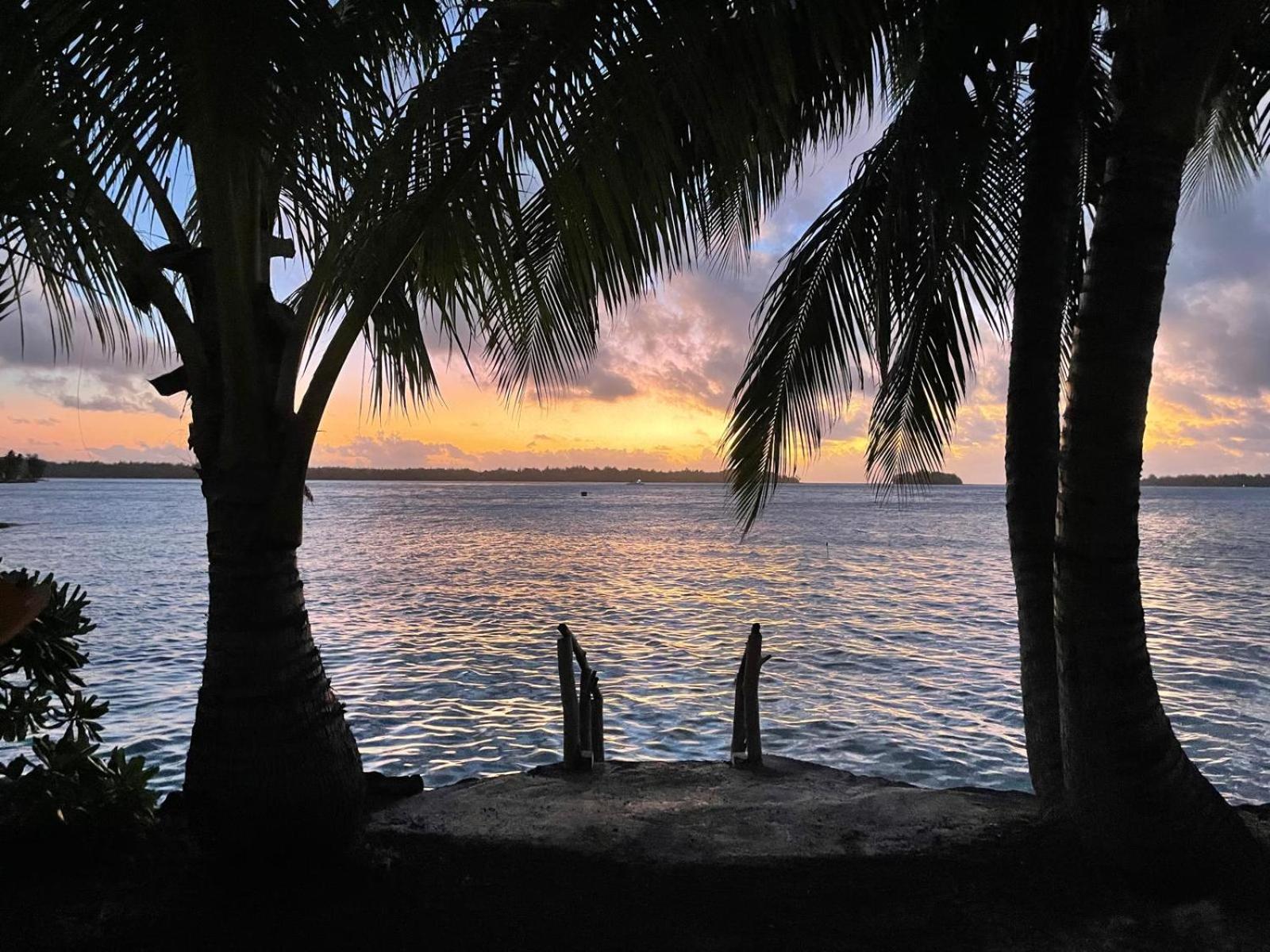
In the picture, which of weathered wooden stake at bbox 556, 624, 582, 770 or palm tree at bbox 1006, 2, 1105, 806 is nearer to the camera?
palm tree at bbox 1006, 2, 1105, 806

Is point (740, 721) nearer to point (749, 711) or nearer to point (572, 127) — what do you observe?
point (749, 711)

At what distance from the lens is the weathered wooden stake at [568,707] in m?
7.32

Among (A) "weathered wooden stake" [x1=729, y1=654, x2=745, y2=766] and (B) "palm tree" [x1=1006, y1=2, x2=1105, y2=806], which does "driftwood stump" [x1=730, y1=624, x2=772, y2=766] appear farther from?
(B) "palm tree" [x1=1006, y1=2, x2=1105, y2=806]

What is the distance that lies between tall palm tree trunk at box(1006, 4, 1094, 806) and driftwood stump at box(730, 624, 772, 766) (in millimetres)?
2447

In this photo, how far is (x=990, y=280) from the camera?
22.0 ft

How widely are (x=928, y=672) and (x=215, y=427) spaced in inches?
586

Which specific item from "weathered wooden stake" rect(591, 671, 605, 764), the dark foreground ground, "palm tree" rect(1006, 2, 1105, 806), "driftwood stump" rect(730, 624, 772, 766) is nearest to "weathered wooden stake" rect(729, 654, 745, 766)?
"driftwood stump" rect(730, 624, 772, 766)

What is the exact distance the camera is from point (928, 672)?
17062 mm

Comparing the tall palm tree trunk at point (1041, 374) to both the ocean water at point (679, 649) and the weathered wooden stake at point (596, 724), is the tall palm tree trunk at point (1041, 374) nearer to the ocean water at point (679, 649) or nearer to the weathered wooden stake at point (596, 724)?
the weathered wooden stake at point (596, 724)

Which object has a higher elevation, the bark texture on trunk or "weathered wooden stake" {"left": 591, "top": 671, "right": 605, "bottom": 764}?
the bark texture on trunk

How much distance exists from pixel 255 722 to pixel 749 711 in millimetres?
4231

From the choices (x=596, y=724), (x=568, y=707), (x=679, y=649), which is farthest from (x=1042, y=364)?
(x=679, y=649)

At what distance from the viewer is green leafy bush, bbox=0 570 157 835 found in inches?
188

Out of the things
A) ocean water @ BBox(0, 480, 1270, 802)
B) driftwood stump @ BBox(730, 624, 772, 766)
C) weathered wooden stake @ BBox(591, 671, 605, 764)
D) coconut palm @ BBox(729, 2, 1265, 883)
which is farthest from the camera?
ocean water @ BBox(0, 480, 1270, 802)
